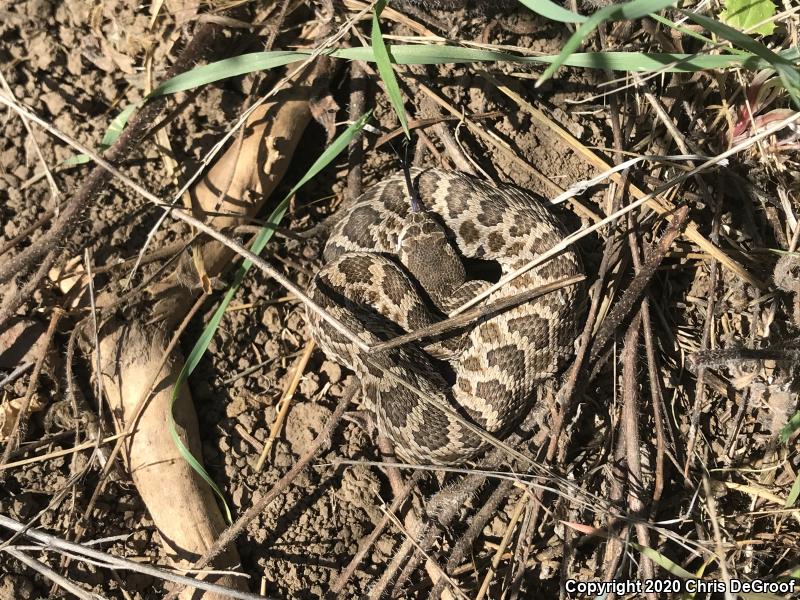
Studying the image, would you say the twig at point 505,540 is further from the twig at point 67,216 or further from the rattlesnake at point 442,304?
the twig at point 67,216

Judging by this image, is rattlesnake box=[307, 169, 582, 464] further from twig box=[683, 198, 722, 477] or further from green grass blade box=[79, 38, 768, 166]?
green grass blade box=[79, 38, 768, 166]

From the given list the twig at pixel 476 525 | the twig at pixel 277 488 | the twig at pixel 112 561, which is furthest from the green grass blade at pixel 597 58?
the twig at pixel 112 561

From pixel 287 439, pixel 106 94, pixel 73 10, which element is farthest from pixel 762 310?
pixel 73 10

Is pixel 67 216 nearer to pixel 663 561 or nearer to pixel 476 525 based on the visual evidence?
pixel 476 525

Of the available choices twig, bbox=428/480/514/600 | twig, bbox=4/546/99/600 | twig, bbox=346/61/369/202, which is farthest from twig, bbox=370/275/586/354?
twig, bbox=4/546/99/600

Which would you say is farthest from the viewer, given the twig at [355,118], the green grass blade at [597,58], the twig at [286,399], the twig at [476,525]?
the twig at [355,118]

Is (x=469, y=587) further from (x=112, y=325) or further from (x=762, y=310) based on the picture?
(x=112, y=325)

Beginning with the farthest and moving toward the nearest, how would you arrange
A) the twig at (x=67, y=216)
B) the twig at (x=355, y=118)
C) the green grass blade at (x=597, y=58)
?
the twig at (x=355, y=118)
the twig at (x=67, y=216)
the green grass blade at (x=597, y=58)
